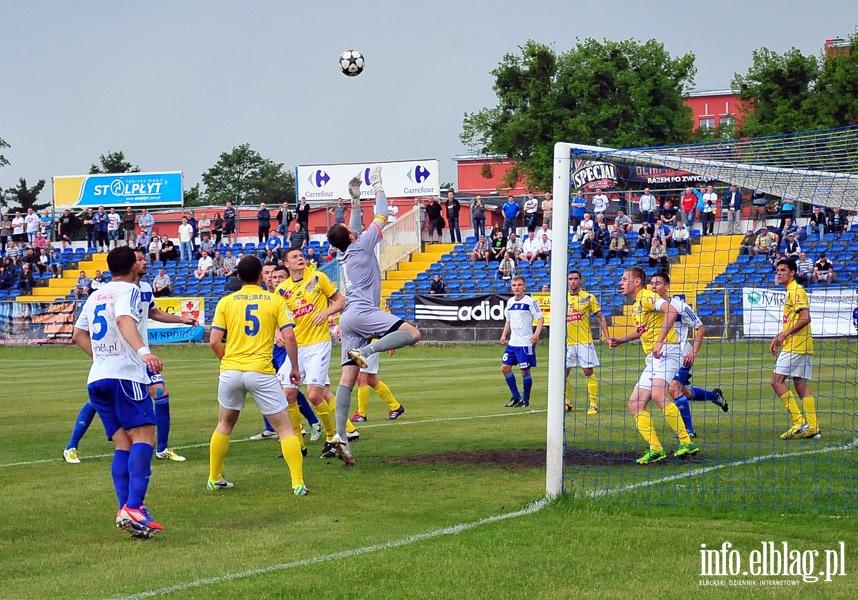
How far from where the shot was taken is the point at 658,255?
591 inches

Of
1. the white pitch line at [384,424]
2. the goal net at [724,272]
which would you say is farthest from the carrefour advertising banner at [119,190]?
the white pitch line at [384,424]

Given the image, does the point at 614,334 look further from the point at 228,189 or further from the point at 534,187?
the point at 228,189

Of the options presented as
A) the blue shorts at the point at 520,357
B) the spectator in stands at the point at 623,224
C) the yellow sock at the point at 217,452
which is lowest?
the blue shorts at the point at 520,357

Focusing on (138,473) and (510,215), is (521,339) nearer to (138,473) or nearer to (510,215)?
(138,473)

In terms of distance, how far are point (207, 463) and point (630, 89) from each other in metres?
55.9

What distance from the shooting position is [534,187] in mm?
65250

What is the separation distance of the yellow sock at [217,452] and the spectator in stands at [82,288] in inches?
1179

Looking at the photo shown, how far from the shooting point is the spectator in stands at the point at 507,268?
3512 cm

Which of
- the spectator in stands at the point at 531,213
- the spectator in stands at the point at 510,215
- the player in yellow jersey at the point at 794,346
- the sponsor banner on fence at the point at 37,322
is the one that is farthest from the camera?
the spectator in stands at the point at 510,215

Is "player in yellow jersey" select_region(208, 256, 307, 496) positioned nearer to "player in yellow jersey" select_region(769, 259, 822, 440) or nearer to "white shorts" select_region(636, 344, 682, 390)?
"white shorts" select_region(636, 344, 682, 390)

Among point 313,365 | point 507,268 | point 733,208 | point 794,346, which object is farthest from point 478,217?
point 313,365

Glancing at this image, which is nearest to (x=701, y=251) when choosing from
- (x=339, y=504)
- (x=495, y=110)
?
(x=339, y=504)

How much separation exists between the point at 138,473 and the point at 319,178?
140 ft

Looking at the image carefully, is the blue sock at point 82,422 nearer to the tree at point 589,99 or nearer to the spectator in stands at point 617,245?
the spectator in stands at point 617,245
